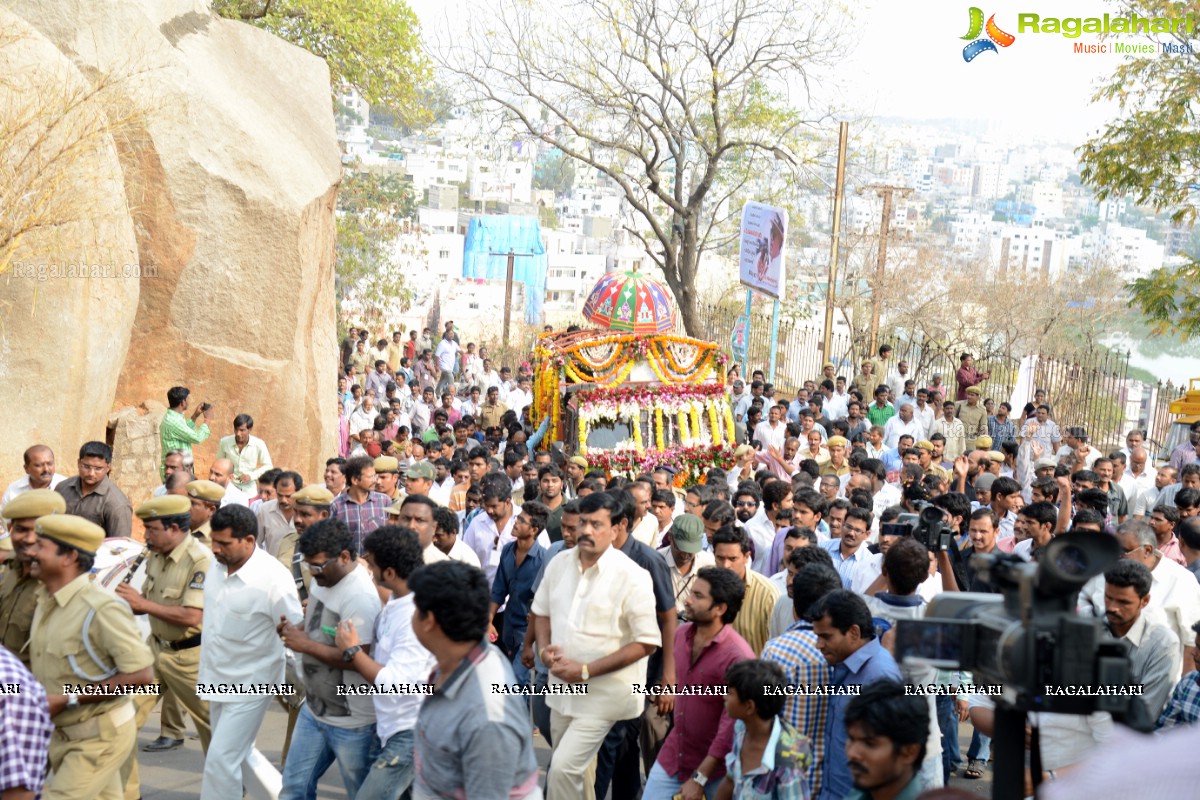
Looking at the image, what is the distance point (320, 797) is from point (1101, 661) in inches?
216

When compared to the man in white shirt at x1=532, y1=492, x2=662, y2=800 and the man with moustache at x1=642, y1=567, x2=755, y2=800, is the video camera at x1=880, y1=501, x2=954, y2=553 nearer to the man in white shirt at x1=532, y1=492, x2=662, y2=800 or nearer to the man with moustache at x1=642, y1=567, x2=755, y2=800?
the man with moustache at x1=642, y1=567, x2=755, y2=800

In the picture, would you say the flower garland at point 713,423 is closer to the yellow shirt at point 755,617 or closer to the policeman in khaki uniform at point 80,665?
the yellow shirt at point 755,617

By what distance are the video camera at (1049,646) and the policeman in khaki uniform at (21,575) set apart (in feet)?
14.9

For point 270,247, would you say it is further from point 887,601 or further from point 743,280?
point 743,280

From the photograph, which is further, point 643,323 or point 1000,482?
point 643,323

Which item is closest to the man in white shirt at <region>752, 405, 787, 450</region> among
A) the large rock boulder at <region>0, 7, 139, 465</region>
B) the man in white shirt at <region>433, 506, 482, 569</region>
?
the large rock boulder at <region>0, 7, 139, 465</region>

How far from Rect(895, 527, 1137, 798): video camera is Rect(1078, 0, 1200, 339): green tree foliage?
14.9m

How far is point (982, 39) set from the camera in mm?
24484

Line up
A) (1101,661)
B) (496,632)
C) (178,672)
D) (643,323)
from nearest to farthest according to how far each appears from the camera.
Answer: (1101,661) → (178,672) → (496,632) → (643,323)

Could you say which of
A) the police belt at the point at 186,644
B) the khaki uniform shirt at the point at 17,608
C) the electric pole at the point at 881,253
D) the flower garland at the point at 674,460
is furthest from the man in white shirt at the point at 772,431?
the electric pole at the point at 881,253

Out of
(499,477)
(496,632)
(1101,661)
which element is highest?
(1101,661)

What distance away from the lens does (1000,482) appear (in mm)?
9641

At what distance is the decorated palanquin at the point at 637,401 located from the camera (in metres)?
16.3

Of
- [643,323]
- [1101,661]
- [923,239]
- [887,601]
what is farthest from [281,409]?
[923,239]
